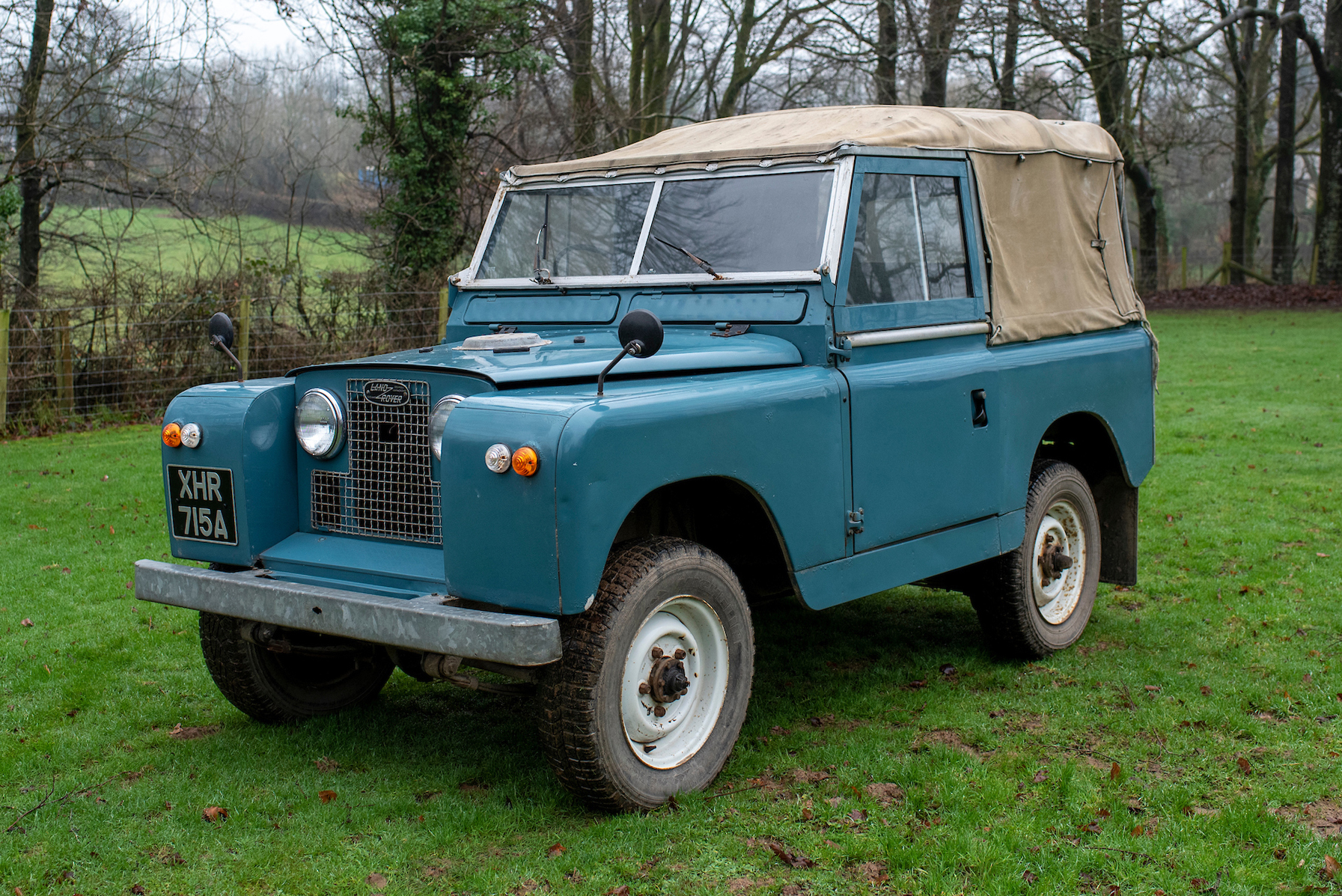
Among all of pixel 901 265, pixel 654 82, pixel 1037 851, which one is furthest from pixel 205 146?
pixel 1037 851

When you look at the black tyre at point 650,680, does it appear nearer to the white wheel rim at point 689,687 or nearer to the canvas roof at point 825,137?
the white wheel rim at point 689,687

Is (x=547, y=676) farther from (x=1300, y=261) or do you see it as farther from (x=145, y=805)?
(x=1300, y=261)

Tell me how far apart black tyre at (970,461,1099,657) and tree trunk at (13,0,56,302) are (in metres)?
11.6

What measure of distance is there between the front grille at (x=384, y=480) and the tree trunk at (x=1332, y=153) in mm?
30180

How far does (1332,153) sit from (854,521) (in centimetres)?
2983

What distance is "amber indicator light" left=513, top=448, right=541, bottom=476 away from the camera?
3480 millimetres

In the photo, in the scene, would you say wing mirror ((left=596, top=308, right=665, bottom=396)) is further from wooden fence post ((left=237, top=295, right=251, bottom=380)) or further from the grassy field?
wooden fence post ((left=237, top=295, right=251, bottom=380))

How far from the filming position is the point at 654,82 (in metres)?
22.2

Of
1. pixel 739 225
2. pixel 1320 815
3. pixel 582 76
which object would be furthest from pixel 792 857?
pixel 582 76

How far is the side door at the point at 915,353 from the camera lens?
15.4 ft

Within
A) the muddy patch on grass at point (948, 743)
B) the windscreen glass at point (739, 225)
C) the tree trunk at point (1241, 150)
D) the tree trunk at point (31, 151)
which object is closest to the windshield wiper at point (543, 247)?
the windscreen glass at point (739, 225)

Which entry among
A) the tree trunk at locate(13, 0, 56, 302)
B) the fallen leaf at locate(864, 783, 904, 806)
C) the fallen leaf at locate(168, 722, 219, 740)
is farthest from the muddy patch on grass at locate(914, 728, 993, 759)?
the tree trunk at locate(13, 0, 56, 302)

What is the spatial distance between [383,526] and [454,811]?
3.30 ft

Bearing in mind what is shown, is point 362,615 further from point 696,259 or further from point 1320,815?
point 1320,815
